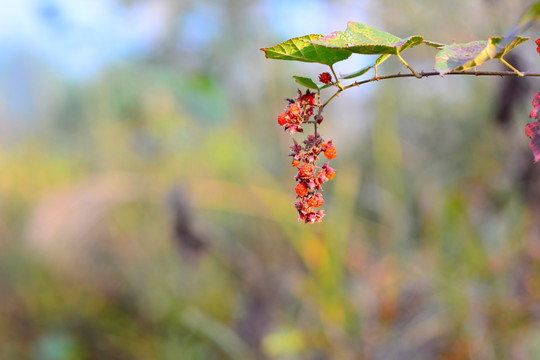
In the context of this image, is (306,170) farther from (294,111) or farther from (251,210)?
(251,210)

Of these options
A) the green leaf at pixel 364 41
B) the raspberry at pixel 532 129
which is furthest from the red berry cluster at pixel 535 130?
the green leaf at pixel 364 41

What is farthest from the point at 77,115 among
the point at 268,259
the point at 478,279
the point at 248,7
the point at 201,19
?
the point at 478,279

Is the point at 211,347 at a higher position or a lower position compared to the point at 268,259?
lower

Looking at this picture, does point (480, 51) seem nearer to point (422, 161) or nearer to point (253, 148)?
point (422, 161)

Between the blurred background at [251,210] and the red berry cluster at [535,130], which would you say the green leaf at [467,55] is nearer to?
the red berry cluster at [535,130]

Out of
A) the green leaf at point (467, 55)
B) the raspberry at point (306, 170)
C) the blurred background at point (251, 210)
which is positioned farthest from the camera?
the blurred background at point (251, 210)

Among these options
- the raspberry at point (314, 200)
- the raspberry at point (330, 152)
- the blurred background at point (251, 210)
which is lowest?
the raspberry at point (314, 200)

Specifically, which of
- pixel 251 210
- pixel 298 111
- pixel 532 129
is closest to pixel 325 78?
pixel 298 111
